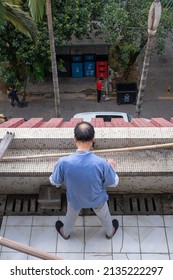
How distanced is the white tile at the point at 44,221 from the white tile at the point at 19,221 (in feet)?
0.23

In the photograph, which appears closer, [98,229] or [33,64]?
[98,229]

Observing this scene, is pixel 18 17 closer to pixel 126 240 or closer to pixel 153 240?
pixel 126 240

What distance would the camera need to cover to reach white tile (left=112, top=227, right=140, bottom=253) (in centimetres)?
458

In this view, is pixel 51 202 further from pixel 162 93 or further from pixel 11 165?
pixel 162 93

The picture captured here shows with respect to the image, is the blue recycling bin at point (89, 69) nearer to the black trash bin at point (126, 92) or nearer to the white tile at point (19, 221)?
the black trash bin at point (126, 92)

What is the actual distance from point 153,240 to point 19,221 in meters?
1.76

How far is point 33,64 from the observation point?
13750 millimetres

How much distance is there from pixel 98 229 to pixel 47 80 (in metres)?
13.0

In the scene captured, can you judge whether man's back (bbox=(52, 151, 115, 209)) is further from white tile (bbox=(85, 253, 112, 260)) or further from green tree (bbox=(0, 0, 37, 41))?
green tree (bbox=(0, 0, 37, 41))

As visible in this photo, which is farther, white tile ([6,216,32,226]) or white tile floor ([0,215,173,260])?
white tile ([6,216,32,226])

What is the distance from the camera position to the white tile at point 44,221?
4906 millimetres

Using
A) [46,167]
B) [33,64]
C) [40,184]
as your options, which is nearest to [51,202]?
[40,184]

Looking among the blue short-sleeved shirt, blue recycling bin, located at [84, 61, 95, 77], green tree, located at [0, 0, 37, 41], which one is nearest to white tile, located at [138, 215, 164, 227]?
the blue short-sleeved shirt

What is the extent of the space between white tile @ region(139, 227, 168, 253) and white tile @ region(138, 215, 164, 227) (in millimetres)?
60
